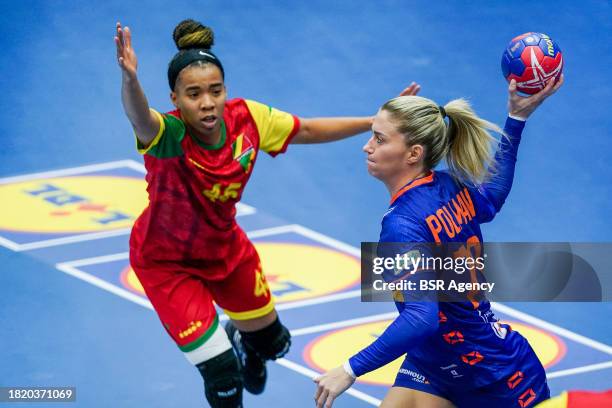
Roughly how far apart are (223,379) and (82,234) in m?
3.44

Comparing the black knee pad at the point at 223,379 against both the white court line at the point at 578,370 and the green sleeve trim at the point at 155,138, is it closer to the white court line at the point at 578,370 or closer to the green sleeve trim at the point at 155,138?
the green sleeve trim at the point at 155,138

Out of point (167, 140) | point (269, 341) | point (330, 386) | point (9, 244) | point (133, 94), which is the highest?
point (133, 94)

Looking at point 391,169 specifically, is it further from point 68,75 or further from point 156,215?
point 68,75

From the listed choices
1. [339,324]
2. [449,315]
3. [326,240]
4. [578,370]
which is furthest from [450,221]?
[326,240]

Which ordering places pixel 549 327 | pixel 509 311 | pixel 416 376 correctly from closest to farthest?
1. pixel 416 376
2. pixel 549 327
3. pixel 509 311

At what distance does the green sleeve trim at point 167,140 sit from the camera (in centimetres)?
658

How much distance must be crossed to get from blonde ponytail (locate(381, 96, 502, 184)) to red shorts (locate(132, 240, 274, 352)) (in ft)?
4.83

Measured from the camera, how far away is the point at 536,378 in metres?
6.45

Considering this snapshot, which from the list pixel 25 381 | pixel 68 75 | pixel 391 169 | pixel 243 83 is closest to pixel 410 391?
pixel 391 169

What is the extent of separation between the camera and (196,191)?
679cm

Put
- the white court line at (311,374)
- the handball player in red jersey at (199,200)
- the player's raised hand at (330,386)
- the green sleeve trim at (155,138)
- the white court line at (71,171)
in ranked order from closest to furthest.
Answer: the player's raised hand at (330,386)
the green sleeve trim at (155,138)
the handball player in red jersey at (199,200)
the white court line at (311,374)
the white court line at (71,171)

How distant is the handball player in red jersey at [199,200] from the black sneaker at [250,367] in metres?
0.50

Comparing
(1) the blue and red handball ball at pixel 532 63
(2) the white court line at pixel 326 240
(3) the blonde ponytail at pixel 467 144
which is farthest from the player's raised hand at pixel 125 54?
(2) the white court line at pixel 326 240

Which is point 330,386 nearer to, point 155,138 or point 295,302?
point 155,138
